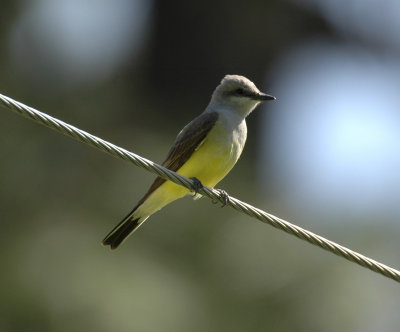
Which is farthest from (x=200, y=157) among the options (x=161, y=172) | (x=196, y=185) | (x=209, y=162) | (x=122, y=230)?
(x=161, y=172)

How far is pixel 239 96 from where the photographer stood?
7.41 m

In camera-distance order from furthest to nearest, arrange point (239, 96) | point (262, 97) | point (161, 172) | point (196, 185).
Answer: point (239, 96)
point (262, 97)
point (196, 185)
point (161, 172)

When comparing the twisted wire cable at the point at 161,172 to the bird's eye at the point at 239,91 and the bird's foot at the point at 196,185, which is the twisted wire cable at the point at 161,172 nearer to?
the bird's foot at the point at 196,185

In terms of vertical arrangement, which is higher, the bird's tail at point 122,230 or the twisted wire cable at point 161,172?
the twisted wire cable at point 161,172

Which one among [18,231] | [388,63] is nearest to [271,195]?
[18,231]

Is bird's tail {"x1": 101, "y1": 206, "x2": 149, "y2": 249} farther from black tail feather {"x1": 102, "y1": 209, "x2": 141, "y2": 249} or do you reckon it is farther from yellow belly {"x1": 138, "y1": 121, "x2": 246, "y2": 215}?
yellow belly {"x1": 138, "y1": 121, "x2": 246, "y2": 215}

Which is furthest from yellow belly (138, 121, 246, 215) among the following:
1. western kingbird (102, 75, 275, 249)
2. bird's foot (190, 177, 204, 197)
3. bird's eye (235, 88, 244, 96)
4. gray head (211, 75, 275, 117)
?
bird's eye (235, 88, 244, 96)

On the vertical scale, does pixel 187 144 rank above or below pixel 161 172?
A: above

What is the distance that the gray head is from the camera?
7.32 metres

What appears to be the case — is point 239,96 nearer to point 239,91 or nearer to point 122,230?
point 239,91

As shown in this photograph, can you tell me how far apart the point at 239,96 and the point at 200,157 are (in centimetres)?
87

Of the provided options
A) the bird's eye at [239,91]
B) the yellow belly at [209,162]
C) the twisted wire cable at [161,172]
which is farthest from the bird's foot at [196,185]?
the bird's eye at [239,91]

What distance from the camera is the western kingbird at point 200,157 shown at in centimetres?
673

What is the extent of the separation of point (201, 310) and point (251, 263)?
81 cm
